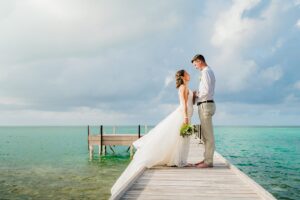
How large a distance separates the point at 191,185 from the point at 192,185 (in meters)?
0.02

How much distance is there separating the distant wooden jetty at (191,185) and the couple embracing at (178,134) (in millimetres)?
447

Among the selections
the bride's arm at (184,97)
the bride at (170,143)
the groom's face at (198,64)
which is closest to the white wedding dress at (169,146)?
the bride at (170,143)

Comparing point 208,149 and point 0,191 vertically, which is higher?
point 208,149

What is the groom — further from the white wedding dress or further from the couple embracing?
the white wedding dress

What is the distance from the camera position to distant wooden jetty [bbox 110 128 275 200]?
Answer: 6.23 m

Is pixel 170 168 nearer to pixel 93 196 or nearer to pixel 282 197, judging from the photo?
pixel 93 196

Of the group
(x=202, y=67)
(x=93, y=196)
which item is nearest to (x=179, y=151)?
(x=202, y=67)

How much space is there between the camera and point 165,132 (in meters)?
9.70

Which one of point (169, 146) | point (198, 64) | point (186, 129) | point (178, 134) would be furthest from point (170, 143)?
point (198, 64)

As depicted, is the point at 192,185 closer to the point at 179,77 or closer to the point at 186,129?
the point at 186,129

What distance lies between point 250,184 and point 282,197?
9.65 m

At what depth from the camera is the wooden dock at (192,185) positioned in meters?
6.25

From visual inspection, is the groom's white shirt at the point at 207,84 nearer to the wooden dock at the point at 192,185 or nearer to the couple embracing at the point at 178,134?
the couple embracing at the point at 178,134

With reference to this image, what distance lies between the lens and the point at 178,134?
9.59 m
